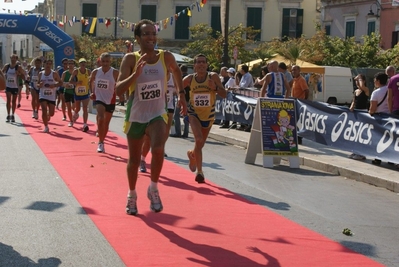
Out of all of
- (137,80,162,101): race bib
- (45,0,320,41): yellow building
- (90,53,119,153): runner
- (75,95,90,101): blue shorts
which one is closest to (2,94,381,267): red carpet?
(137,80,162,101): race bib

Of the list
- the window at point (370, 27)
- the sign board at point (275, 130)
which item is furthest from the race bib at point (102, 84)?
the window at point (370, 27)

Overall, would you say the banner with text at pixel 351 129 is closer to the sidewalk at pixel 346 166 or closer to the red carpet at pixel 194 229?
the sidewalk at pixel 346 166

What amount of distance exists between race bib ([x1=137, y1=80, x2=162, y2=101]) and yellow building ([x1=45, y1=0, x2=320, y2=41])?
175 feet

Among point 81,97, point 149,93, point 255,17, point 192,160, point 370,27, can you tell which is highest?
point 255,17

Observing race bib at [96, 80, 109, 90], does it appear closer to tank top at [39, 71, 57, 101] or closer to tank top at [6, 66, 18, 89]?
tank top at [39, 71, 57, 101]

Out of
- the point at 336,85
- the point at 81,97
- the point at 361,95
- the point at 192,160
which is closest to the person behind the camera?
the point at 192,160

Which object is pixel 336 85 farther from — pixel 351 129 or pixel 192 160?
pixel 192 160

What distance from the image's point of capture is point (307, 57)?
127 feet

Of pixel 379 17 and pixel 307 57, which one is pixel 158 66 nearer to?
pixel 307 57

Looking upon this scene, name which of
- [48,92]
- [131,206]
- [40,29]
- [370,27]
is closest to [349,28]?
[370,27]

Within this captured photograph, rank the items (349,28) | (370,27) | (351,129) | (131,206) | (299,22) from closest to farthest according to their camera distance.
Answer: (131,206), (351,129), (370,27), (349,28), (299,22)

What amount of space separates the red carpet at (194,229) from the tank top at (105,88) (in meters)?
2.79

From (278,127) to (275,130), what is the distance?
8cm

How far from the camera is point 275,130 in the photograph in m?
13.2
